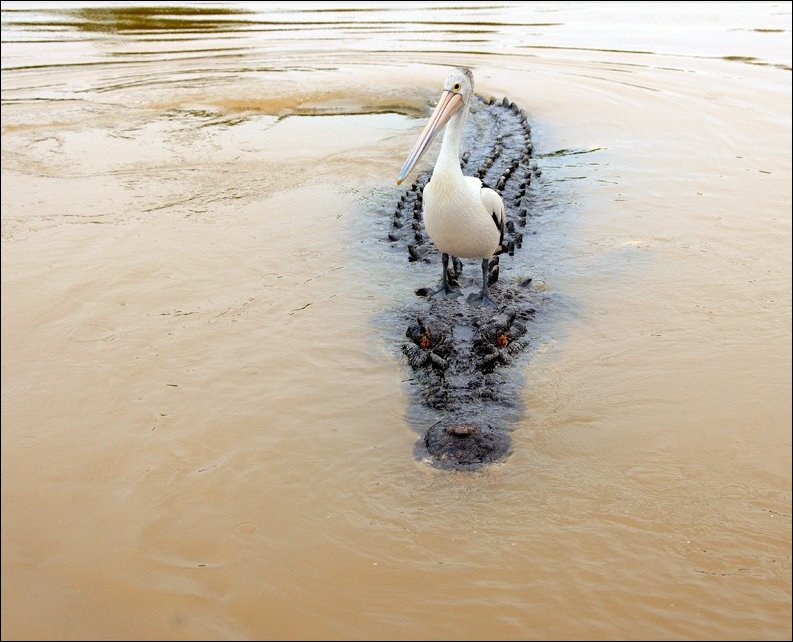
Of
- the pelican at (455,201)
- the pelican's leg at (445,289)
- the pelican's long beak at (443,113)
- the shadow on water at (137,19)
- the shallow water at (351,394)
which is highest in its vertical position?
the shadow on water at (137,19)

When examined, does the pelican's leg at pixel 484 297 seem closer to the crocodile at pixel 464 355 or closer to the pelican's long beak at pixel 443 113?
the crocodile at pixel 464 355

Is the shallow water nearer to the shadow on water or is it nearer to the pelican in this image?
the pelican

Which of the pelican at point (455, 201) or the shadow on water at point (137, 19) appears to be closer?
the pelican at point (455, 201)

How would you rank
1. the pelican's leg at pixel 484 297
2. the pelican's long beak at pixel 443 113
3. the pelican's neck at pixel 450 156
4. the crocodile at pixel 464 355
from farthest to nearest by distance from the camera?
1. the pelican's long beak at pixel 443 113
2. the pelican's leg at pixel 484 297
3. the pelican's neck at pixel 450 156
4. the crocodile at pixel 464 355

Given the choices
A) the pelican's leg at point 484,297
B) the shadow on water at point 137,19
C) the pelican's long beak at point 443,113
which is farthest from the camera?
the shadow on water at point 137,19

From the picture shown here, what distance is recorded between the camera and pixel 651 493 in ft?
14.6

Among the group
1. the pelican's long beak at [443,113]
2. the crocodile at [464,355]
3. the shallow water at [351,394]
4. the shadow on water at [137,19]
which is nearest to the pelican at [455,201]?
the pelican's long beak at [443,113]

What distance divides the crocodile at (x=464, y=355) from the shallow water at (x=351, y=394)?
137 mm

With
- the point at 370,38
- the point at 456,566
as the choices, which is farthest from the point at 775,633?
the point at 370,38

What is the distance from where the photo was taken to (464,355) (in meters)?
5.33

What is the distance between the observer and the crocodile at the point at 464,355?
14.8 ft

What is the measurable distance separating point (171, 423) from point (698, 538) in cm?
322

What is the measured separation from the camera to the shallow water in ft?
12.3

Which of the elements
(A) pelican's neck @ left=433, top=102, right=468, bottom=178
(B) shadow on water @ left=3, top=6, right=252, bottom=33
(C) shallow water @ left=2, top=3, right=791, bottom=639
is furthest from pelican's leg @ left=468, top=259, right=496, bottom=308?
(B) shadow on water @ left=3, top=6, right=252, bottom=33
